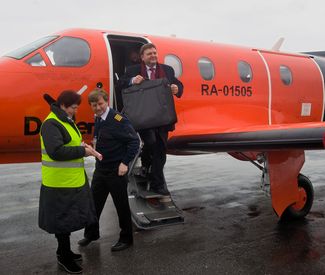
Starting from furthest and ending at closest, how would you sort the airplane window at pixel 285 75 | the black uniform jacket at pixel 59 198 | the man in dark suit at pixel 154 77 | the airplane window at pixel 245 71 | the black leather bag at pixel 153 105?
the airplane window at pixel 285 75, the airplane window at pixel 245 71, the man in dark suit at pixel 154 77, the black leather bag at pixel 153 105, the black uniform jacket at pixel 59 198

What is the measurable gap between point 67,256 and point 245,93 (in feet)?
15.2

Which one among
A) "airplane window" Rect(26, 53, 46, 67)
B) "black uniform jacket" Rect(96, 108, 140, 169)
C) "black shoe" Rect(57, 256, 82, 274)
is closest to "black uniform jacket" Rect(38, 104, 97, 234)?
"black shoe" Rect(57, 256, 82, 274)

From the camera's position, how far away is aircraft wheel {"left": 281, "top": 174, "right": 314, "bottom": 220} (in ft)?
21.1

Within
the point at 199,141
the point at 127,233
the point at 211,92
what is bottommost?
the point at 127,233

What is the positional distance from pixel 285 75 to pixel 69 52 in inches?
174

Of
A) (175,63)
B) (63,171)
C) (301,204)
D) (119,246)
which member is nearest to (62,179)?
(63,171)

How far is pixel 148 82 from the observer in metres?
5.23

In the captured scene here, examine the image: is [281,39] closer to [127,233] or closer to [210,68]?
[210,68]

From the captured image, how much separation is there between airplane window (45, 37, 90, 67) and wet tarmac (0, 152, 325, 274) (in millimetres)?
2479

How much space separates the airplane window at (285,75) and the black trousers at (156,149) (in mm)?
3817

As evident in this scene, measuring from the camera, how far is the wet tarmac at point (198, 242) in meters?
4.50

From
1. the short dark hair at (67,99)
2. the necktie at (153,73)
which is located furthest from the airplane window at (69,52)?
the short dark hair at (67,99)

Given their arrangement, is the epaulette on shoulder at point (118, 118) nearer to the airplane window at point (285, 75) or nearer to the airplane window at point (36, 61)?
the airplane window at point (36, 61)

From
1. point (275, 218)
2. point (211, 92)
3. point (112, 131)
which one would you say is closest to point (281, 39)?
point (211, 92)
